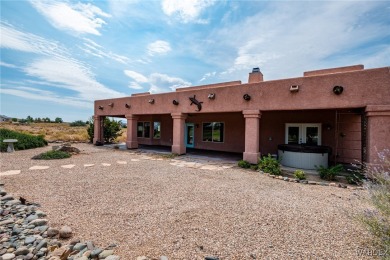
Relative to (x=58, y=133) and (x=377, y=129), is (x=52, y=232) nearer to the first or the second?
(x=377, y=129)

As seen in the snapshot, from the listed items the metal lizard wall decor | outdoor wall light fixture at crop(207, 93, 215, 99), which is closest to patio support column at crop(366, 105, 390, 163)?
outdoor wall light fixture at crop(207, 93, 215, 99)

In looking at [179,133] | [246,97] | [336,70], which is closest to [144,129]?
[179,133]

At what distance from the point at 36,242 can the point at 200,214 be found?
→ 3167mm

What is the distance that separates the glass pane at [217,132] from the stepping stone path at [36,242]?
505 inches

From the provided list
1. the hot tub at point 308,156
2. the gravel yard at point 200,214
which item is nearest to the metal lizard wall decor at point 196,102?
the gravel yard at point 200,214

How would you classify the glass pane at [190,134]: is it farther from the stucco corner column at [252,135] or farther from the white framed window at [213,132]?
the stucco corner column at [252,135]

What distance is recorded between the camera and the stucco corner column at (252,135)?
34.7 feet

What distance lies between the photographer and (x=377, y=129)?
7727 millimetres

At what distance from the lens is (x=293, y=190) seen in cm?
679

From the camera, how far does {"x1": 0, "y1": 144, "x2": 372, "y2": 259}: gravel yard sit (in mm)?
3391

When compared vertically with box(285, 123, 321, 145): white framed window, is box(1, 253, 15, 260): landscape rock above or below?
below

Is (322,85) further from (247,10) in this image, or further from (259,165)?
(247,10)

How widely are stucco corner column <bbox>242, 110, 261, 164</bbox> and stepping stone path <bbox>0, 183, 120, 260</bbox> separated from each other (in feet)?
27.9

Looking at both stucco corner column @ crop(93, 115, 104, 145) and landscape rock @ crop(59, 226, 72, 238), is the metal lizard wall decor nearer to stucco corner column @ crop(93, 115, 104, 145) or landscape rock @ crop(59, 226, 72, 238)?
landscape rock @ crop(59, 226, 72, 238)
